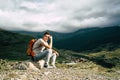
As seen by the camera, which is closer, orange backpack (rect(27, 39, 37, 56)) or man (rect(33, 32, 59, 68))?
man (rect(33, 32, 59, 68))

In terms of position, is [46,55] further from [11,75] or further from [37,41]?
[11,75]

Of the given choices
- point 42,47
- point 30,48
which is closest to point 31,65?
point 30,48

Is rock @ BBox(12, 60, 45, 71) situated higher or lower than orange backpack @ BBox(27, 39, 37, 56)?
lower

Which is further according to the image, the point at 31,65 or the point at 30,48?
the point at 30,48

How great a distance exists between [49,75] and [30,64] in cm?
420

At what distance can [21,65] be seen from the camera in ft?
103

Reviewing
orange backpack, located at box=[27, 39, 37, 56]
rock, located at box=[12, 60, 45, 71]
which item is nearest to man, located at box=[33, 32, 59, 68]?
orange backpack, located at box=[27, 39, 37, 56]

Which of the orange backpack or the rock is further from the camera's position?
the orange backpack

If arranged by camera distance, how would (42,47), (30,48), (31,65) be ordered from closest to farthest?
(31,65) < (30,48) < (42,47)

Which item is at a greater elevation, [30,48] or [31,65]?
[30,48]

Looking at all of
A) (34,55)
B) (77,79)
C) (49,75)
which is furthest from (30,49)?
(77,79)

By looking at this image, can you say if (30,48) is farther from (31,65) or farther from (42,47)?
(31,65)

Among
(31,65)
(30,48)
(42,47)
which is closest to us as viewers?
(31,65)

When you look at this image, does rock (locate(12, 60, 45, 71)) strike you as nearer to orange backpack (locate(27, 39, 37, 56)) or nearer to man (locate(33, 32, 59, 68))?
man (locate(33, 32, 59, 68))
